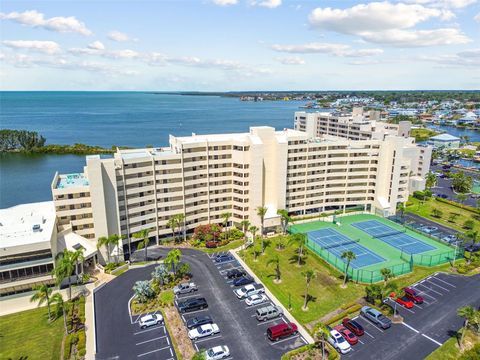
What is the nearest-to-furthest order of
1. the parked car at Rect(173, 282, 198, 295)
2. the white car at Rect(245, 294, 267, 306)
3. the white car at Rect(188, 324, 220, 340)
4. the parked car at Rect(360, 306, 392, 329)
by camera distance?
the white car at Rect(188, 324, 220, 340), the parked car at Rect(360, 306, 392, 329), the white car at Rect(245, 294, 267, 306), the parked car at Rect(173, 282, 198, 295)

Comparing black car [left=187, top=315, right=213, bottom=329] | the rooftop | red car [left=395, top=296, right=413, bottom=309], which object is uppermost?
the rooftop

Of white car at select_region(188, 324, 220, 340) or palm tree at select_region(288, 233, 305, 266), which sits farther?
palm tree at select_region(288, 233, 305, 266)

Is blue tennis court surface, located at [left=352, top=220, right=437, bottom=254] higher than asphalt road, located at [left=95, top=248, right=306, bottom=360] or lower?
higher

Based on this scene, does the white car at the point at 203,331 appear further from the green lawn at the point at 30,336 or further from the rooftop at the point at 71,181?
the rooftop at the point at 71,181

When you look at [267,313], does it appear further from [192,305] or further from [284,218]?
[284,218]

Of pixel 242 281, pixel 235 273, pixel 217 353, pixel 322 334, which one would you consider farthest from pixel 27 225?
pixel 322 334

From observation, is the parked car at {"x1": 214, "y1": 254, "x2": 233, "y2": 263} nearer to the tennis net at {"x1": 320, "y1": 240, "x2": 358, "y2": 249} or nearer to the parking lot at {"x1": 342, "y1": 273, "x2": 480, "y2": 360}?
the tennis net at {"x1": 320, "y1": 240, "x2": 358, "y2": 249}

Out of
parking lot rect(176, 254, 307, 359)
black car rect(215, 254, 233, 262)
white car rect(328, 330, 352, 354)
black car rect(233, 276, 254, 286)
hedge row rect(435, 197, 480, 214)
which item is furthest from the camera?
hedge row rect(435, 197, 480, 214)

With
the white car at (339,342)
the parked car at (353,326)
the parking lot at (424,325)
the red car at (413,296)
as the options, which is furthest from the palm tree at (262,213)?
the white car at (339,342)

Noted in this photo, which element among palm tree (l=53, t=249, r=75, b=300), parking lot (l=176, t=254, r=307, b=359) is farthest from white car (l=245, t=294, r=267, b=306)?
palm tree (l=53, t=249, r=75, b=300)
